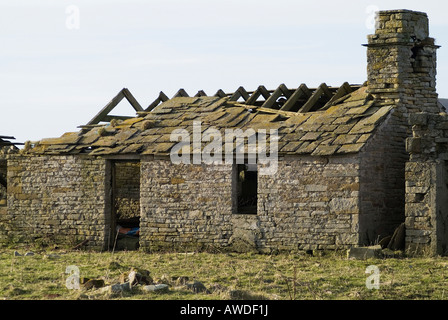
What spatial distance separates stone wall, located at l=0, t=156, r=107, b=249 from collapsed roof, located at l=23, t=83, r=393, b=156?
340 millimetres

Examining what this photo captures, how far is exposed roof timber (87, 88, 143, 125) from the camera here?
2009cm

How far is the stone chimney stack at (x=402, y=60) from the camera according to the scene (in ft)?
53.3

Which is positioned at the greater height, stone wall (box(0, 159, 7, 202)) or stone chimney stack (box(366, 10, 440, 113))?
stone chimney stack (box(366, 10, 440, 113))

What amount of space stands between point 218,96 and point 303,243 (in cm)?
539

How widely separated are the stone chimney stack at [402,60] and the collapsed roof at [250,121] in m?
0.42

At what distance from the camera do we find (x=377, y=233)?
15.7 m

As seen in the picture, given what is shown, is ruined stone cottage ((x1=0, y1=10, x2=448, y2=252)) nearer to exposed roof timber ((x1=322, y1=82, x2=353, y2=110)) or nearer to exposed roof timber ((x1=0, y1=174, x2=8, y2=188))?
exposed roof timber ((x1=322, y1=82, x2=353, y2=110))

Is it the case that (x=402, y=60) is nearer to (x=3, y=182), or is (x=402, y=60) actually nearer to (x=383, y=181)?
(x=383, y=181)

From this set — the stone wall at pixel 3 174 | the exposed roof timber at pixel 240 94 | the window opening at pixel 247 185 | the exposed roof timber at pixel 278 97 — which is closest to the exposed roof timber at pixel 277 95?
the exposed roof timber at pixel 278 97

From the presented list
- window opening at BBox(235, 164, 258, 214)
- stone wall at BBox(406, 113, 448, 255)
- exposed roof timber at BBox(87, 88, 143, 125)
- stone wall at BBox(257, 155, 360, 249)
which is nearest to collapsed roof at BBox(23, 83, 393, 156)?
exposed roof timber at BBox(87, 88, 143, 125)

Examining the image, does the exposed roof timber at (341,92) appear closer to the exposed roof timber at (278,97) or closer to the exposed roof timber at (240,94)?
the exposed roof timber at (278,97)

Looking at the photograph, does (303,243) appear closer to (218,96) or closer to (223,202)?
(223,202)

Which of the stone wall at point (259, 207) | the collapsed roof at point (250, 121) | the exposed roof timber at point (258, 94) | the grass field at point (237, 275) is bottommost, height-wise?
the grass field at point (237, 275)
